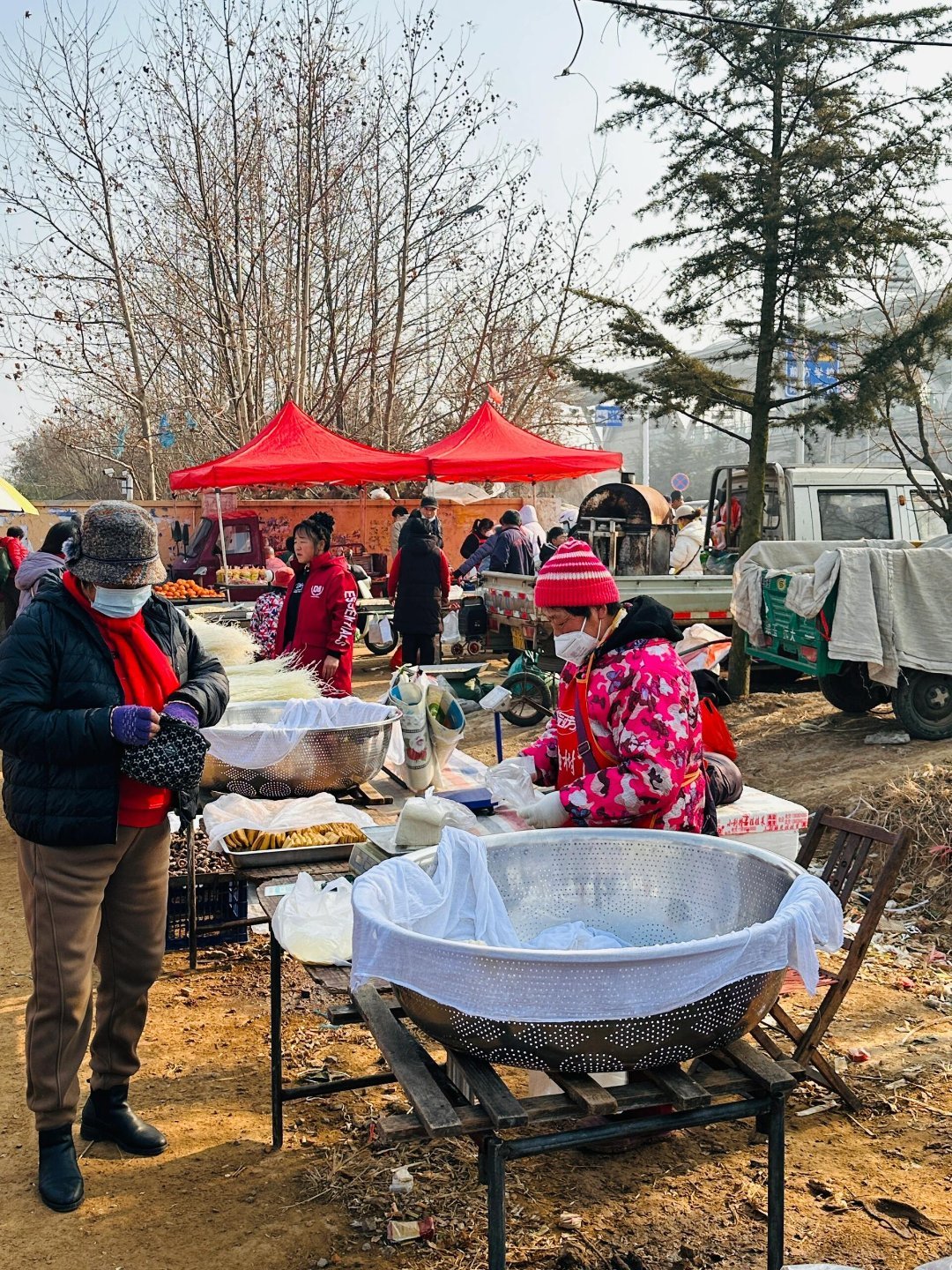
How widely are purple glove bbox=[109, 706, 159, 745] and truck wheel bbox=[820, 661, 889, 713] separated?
7.56 metres

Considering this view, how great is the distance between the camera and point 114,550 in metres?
3.29

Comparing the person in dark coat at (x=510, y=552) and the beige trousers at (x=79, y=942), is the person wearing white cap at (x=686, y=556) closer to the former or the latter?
the person in dark coat at (x=510, y=552)

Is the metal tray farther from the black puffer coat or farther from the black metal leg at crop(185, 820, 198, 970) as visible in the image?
the black metal leg at crop(185, 820, 198, 970)

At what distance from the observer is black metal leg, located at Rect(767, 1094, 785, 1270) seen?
245cm

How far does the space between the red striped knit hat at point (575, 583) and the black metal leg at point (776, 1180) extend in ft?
5.15

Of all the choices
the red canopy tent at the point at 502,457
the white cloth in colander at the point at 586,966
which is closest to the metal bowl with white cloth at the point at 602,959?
the white cloth in colander at the point at 586,966

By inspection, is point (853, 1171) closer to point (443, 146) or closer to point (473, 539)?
point (473, 539)

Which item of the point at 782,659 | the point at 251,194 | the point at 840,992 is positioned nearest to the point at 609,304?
the point at 782,659

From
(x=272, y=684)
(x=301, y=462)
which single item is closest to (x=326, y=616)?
(x=272, y=684)

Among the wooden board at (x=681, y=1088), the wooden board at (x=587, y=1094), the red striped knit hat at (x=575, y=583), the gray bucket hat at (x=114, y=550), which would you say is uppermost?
the gray bucket hat at (x=114, y=550)

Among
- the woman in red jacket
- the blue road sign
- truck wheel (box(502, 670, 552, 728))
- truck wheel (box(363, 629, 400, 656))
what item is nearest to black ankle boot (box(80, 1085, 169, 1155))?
the woman in red jacket

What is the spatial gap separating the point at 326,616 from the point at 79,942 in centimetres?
364

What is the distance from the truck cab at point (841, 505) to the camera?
1171 centimetres

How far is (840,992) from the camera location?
387 centimetres
